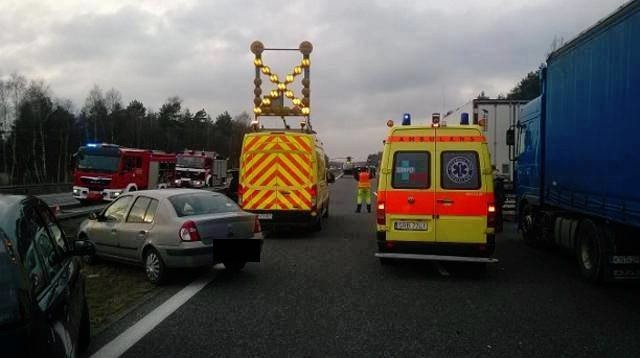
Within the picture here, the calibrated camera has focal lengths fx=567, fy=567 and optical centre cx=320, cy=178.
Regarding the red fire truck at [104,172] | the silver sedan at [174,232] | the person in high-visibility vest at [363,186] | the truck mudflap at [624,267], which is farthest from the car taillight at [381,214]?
the red fire truck at [104,172]

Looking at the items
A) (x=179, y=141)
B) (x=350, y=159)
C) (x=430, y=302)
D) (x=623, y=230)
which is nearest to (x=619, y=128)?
(x=623, y=230)

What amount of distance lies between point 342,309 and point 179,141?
3921 inches

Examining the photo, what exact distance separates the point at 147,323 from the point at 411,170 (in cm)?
470

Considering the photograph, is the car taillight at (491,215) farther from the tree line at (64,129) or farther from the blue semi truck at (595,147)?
the tree line at (64,129)

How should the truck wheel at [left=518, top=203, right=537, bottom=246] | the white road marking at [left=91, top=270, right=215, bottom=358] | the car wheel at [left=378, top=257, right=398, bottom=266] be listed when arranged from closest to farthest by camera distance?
1. the white road marking at [left=91, top=270, right=215, bottom=358]
2. the car wheel at [left=378, top=257, right=398, bottom=266]
3. the truck wheel at [left=518, top=203, right=537, bottom=246]

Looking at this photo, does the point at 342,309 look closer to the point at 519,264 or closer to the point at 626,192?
the point at 626,192

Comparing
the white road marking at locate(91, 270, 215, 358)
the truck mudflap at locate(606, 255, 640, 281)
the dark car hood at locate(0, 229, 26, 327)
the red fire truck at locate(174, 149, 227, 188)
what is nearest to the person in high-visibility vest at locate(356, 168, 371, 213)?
the white road marking at locate(91, 270, 215, 358)

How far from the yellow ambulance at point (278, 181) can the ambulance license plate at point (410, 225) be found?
189 inches

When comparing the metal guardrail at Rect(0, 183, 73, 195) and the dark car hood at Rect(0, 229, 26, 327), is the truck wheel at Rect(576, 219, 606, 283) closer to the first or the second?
the dark car hood at Rect(0, 229, 26, 327)

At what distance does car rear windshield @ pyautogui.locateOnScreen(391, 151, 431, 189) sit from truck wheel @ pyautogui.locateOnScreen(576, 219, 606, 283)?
236 cm

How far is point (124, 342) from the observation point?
5305 millimetres

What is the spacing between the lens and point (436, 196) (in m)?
8.74

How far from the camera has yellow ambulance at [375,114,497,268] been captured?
8539 mm

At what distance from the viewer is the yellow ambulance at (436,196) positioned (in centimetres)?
854
